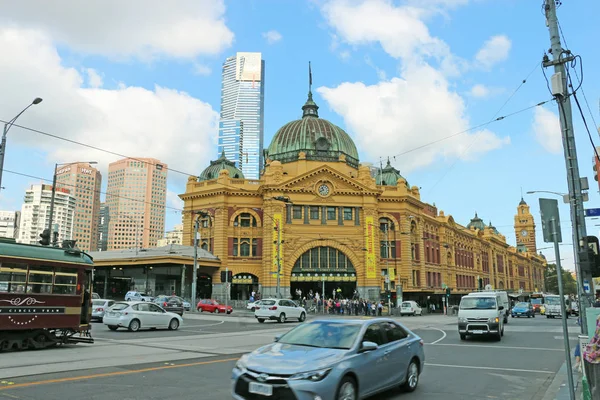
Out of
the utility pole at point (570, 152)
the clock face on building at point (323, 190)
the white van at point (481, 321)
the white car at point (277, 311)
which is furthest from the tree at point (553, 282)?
the utility pole at point (570, 152)

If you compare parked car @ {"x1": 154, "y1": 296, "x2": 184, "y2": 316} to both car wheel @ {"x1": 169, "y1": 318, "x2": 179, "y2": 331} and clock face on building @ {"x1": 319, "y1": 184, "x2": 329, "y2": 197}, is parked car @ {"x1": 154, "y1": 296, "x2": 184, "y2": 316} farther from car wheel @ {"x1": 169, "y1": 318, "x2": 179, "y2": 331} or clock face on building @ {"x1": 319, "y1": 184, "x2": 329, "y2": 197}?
clock face on building @ {"x1": 319, "y1": 184, "x2": 329, "y2": 197}

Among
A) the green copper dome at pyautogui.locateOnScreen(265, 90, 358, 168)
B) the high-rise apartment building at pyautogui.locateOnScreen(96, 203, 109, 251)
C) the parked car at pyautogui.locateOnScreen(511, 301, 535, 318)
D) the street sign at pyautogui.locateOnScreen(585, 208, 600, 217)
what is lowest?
the parked car at pyautogui.locateOnScreen(511, 301, 535, 318)

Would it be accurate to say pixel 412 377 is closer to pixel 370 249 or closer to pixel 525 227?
pixel 370 249

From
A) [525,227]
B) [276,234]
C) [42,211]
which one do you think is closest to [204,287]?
[276,234]

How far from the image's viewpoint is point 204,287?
5781 cm

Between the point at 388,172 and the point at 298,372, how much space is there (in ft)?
220

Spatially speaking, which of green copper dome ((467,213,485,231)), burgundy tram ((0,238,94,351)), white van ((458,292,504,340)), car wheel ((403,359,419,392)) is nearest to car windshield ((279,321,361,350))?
car wheel ((403,359,419,392))

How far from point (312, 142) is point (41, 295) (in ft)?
164

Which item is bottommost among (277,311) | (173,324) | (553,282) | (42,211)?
(173,324)

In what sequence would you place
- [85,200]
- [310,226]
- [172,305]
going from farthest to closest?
[85,200] < [310,226] < [172,305]

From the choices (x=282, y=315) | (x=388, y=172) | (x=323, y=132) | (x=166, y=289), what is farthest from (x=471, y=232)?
(x=282, y=315)

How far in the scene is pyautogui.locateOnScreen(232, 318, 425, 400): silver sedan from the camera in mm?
6778

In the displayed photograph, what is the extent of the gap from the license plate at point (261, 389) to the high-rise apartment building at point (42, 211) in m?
66.5

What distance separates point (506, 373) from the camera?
11898mm
